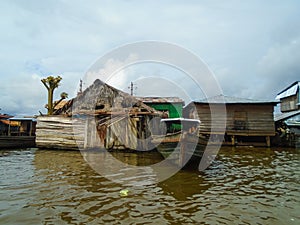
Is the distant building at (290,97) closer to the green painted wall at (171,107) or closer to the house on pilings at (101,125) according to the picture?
the green painted wall at (171,107)

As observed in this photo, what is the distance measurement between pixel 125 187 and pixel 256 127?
58.5 ft

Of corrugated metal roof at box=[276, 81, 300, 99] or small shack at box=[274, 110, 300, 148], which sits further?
corrugated metal roof at box=[276, 81, 300, 99]

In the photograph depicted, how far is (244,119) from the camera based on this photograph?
A: 67.8ft

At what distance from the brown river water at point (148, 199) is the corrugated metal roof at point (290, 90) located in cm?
2888

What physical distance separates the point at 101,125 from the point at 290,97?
31.9 metres

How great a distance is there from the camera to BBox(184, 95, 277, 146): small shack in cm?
2012

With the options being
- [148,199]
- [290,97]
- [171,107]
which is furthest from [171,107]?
[148,199]

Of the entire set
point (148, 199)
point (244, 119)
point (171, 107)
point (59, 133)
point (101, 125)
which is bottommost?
point (148, 199)

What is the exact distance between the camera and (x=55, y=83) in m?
16.1

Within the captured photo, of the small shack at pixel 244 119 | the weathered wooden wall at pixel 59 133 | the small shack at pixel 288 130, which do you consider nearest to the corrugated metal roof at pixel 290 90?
the small shack at pixel 288 130

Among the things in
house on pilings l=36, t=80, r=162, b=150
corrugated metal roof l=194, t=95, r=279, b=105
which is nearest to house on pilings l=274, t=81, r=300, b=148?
corrugated metal roof l=194, t=95, r=279, b=105

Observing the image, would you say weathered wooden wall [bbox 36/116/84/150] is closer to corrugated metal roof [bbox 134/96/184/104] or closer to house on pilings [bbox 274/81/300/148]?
corrugated metal roof [bbox 134/96/184/104]

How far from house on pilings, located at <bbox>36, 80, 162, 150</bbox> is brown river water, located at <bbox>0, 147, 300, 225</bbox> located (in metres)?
5.71

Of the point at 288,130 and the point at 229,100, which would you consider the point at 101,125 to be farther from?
the point at 288,130
